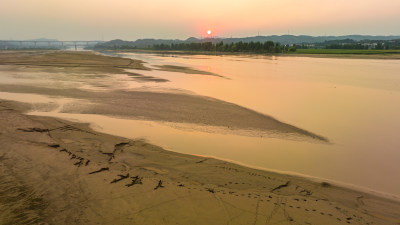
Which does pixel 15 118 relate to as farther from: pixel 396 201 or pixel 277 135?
pixel 396 201

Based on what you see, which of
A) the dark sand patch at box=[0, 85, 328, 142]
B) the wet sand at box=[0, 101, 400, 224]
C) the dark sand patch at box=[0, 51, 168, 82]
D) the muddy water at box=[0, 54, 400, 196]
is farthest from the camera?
the dark sand patch at box=[0, 51, 168, 82]

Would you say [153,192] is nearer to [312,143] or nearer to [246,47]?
[312,143]

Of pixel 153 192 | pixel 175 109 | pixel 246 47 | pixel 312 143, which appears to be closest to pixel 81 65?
pixel 175 109

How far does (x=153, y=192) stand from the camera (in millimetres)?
7457

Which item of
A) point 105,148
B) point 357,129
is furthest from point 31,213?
point 357,129

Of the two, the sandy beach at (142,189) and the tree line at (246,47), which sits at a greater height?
the tree line at (246,47)

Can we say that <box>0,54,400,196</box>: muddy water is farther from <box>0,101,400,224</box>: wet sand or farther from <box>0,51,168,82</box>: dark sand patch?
<box>0,51,168,82</box>: dark sand patch

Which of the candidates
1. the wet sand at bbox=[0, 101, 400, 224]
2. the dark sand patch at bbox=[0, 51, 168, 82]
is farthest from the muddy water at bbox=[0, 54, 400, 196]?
the dark sand patch at bbox=[0, 51, 168, 82]

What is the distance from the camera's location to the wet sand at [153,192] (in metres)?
6.34

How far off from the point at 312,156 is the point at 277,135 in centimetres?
277

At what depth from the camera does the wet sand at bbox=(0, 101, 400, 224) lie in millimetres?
6336

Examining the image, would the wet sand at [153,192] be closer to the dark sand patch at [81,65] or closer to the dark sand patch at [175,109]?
the dark sand patch at [175,109]

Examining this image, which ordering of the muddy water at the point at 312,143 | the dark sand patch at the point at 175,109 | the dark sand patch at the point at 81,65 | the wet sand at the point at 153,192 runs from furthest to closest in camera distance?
1. the dark sand patch at the point at 81,65
2. the dark sand patch at the point at 175,109
3. the muddy water at the point at 312,143
4. the wet sand at the point at 153,192

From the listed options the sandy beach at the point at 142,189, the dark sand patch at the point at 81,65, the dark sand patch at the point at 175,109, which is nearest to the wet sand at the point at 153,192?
the sandy beach at the point at 142,189
